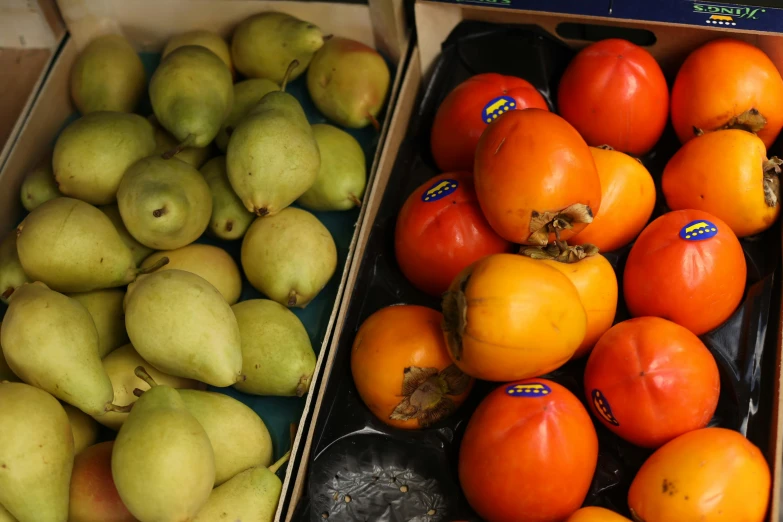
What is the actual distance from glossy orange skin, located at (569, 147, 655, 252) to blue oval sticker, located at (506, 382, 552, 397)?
0.25 m

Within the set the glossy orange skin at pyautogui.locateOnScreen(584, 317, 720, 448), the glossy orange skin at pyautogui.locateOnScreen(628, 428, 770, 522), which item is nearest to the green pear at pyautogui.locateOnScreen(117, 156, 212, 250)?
the glossy orange skin at pyautogui.locateOnScreen(584, 317, 720, 448)

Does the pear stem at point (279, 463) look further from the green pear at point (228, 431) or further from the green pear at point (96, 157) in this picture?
the green pear at point (96, 157)

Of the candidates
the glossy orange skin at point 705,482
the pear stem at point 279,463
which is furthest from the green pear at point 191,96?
the glossy orange skin at point 705,482

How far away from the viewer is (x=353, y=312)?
4.06ft

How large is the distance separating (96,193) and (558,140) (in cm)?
77

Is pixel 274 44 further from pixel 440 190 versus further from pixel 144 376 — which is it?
pixel 144 376

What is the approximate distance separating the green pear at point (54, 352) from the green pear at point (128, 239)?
0.71ft

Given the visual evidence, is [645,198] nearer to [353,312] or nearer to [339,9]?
[353,312]

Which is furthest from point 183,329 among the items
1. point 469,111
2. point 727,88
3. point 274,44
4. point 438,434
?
point 727,88

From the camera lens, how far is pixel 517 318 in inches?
35.1

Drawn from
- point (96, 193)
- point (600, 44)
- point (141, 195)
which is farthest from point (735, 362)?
point (96, 193)

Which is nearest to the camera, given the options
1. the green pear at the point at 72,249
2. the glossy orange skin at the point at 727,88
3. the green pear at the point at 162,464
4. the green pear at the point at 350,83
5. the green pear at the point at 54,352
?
the green pear at the point at 162,464

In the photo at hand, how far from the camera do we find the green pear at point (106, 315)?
115 centimetres

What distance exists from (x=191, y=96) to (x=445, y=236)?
527mm
